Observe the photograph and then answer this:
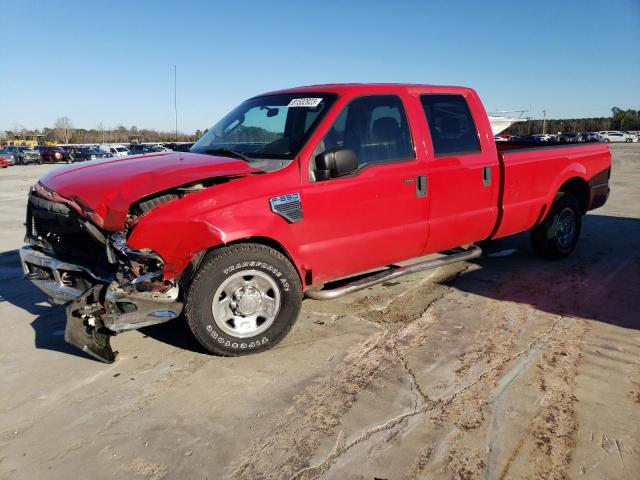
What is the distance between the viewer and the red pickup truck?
10.8 feet

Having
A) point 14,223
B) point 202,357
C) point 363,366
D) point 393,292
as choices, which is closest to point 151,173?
point 202,357

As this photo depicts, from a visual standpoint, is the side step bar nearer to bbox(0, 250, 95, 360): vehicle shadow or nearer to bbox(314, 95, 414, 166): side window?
bbox(314, 95, 414, 166): side window

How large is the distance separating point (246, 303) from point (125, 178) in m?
1.23

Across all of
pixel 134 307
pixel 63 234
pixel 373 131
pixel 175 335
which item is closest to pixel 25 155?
pixel 63 234

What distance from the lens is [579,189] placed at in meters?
6.28

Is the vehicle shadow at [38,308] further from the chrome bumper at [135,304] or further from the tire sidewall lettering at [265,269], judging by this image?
the tire sidewall lettering at [265,269]

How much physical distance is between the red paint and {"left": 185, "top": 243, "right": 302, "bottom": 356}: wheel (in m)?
0.13

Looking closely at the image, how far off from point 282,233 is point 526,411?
1.97 meters

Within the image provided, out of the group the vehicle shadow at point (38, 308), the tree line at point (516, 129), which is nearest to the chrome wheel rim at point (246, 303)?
the vehicle shadow at point (38, 308)

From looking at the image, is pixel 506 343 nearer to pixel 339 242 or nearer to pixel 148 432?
pixel 339 242

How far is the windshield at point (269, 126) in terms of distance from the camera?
3.98 m

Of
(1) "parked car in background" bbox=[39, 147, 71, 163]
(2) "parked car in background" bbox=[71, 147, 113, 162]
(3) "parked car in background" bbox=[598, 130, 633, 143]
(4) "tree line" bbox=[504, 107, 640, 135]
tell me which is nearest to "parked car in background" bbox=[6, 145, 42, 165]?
(1) "parked car in background" bbox=[39, 147, 71, 163]

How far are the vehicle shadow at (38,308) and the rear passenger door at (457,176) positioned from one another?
3197 millimetres

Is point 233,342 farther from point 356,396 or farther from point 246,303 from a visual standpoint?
point 356,396
